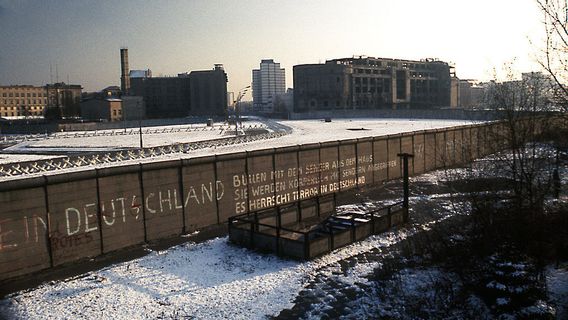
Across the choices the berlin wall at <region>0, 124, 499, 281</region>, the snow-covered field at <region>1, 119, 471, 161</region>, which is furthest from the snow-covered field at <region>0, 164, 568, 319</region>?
the snow-covered field at <region>1, 119, 471, 161</region>

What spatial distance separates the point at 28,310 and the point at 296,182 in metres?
15.7

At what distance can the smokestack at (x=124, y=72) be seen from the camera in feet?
534

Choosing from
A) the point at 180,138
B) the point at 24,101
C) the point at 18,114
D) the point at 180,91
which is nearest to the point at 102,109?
the point at 180,91

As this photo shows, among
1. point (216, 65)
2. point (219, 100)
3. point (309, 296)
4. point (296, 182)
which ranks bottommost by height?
point (309, 296)

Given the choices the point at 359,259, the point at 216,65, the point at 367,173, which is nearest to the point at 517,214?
the point at 359,259

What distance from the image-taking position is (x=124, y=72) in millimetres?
162875

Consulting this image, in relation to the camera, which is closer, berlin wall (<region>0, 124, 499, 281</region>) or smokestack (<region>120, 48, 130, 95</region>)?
berlin wall (<region>0, 124, 499, 281</region>)

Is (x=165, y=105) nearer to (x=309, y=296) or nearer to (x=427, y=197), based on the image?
(x=427, y=197)

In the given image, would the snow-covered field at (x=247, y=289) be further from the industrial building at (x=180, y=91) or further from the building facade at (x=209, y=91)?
the building facade at (x=209, y=91)

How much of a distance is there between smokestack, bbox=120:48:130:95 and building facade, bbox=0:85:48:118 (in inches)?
1508

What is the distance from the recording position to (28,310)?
1308 centimetres

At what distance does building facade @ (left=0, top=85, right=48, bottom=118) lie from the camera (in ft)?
579

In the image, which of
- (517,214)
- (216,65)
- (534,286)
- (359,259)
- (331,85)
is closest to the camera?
(534,286)

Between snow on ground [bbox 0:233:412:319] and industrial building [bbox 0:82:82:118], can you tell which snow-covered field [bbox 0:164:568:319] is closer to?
snow on ground [bbox 0:233:412:319]
